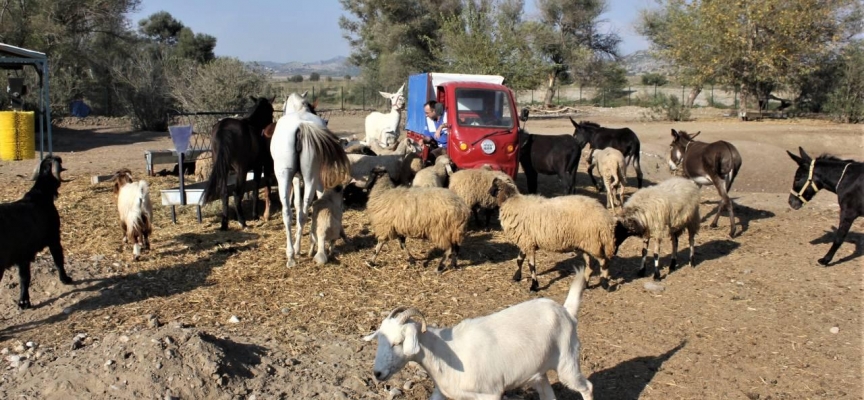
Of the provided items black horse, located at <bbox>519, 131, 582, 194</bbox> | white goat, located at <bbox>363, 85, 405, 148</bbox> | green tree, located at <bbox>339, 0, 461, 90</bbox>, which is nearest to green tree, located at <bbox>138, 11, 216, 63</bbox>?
green tree, located at <bbox>339, 0, 461, 90</bbox>

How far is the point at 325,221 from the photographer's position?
8102mm

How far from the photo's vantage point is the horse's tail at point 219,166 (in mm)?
9336

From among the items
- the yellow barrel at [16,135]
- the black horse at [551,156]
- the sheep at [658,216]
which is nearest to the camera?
the sheep at [658,216]

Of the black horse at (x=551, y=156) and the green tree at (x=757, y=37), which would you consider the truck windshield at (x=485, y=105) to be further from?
the green tree at (x=757, y=37)

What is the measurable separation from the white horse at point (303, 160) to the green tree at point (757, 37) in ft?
86.6

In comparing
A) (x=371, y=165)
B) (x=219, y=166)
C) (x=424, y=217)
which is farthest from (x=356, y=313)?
(x=371, y=165)

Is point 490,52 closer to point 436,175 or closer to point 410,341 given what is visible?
point 436,175

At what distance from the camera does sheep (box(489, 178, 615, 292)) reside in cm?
733

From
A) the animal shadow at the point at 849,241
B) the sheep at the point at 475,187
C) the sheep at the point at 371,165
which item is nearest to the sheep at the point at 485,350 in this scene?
the sheep at the point at 475,187

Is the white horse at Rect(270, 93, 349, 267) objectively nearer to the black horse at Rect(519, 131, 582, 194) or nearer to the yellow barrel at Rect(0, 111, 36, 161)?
the black horse at Rect(519, 131, 582, 194)

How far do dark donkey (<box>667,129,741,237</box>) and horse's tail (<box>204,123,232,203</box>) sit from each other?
745 centimetres

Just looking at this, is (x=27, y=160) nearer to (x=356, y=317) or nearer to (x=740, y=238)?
(x=356, y=317)

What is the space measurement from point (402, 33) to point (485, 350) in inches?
1492

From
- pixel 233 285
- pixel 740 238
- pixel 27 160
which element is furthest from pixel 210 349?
pixel 27 160
